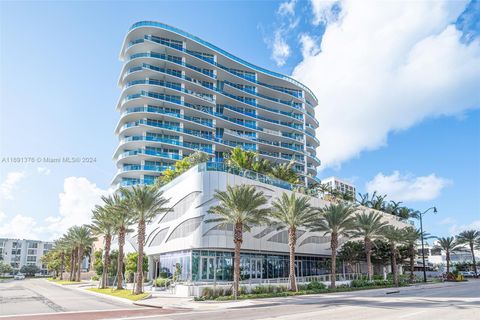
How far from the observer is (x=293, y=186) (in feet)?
170

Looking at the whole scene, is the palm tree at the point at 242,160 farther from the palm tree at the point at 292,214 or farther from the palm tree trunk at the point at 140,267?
the palm tree trunk at the point at 140,267

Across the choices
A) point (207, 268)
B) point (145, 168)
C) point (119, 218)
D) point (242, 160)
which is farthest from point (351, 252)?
point (145, 168)

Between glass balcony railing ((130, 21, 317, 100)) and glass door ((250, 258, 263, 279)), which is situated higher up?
glass balcony railing ((130, 21, 317, 100))

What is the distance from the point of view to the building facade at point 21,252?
537ft

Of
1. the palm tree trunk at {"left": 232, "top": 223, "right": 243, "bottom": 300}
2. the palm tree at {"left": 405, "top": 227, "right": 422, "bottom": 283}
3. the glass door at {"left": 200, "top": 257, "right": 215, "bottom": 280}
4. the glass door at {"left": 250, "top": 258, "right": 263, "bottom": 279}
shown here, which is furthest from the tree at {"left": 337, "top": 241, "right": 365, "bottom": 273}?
the palm tree trunk at {"left": 232, "top": 223, "right": 243, "bottom": 300}

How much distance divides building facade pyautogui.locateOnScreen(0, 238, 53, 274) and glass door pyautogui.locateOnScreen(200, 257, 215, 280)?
145747mm

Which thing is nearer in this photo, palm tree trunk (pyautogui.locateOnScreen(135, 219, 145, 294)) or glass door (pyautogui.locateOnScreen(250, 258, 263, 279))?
palm tree trunk (pyautogui.locateOnScreen(135, 219, 145, 294))

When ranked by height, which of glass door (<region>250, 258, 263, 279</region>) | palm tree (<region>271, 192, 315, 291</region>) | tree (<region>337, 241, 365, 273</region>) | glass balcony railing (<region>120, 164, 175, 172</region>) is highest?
glass balcony railing (<region>120, 164, 175, 172</region>)

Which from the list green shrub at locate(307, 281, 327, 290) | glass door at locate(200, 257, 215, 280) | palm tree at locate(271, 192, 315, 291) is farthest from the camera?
glass door at locate(200, 257, 215, 280)

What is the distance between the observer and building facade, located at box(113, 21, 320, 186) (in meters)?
81.9

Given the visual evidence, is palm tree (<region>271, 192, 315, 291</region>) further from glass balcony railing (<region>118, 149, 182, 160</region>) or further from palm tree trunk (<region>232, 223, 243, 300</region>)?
glass balcony railing (<region>118, 149, 182, 160</region>)

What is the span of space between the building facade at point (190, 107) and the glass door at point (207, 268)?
132 ft

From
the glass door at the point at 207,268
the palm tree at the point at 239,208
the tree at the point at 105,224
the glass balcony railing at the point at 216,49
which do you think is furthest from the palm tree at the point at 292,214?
the glass balcony railing at the point at 216,49

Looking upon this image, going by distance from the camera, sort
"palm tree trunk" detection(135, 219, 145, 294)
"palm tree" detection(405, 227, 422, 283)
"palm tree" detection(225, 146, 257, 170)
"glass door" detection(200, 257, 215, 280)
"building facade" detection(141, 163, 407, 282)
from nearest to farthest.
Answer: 1. "palm tree trunk" detection(135, 219, 145, 294)
2. "glass door" detection(200, 257, 215, 280)
3. "building facade" detection(141, 163, 407, 282)
4. "palm tree" detection(405, 227, 422, 283)
5. "palm tree" detection(225, 146, 257, 170)
